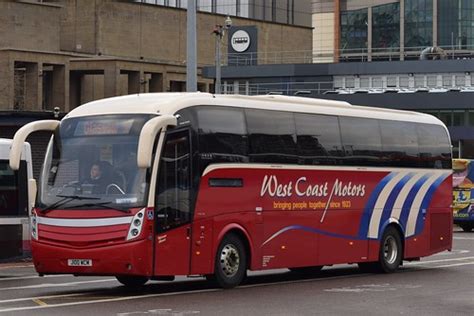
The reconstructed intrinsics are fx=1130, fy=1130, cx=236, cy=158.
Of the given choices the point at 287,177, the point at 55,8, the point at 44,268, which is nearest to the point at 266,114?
the point at 287,177

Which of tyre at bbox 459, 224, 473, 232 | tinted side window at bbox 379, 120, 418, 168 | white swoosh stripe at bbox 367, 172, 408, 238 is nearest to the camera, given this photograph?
white swoosh stripe at bbox 367, 172, 408, 238

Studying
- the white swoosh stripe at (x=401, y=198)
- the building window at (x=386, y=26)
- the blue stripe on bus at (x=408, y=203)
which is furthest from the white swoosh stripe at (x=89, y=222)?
the building window at (x=386, y=26)

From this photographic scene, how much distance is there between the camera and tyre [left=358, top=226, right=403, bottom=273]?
23000 millimetres

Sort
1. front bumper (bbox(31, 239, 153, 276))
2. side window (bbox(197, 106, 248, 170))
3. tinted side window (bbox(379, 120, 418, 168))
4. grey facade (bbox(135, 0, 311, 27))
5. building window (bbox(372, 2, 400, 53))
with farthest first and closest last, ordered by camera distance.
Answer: building window (bbox(372, 2, 400, 53)) < grey facade (bbox(135, 0, 311, 27)) < tinted side window (bbox(379, 120, 418, 168)) < side window (bbox(197, 106, 248, 170)) < front bumper (bbox(31, 239, 153, 276))

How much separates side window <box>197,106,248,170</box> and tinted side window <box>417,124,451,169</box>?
6.48m

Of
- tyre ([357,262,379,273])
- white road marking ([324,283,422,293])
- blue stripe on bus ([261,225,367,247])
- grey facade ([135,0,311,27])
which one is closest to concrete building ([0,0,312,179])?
grey facade ([135,0,311,27])

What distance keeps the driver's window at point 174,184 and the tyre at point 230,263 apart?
1073mm

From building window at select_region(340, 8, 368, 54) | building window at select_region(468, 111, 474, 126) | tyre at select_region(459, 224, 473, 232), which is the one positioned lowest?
tyre at select_region(459, 224, 473, 232)

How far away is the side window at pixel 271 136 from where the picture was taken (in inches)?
758

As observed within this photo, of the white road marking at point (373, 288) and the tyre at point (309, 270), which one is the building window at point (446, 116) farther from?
the white road marking at point (373, 288)

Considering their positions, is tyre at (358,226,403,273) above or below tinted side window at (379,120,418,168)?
below

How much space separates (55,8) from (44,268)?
70.3 m

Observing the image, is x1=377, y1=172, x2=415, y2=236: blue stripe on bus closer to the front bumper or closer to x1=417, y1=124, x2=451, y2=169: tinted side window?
x1=417, y1=124, x2=451, y2=169: tinted side window

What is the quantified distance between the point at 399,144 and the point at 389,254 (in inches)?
89.9
